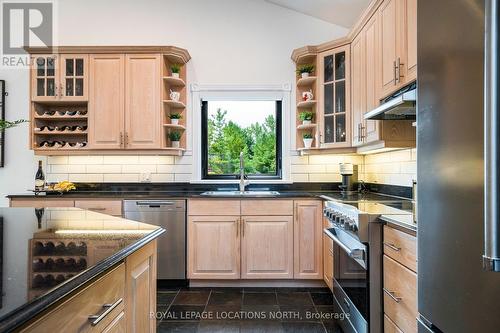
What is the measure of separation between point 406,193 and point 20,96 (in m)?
4.29

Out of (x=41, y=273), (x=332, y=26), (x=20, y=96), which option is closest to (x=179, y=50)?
(x=332, y=26)

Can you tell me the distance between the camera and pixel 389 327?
1619 millimetres

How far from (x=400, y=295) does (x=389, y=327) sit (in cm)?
24

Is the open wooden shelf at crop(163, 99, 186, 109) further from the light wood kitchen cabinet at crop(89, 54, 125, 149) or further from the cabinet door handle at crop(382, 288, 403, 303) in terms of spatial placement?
the cabinet door handle at crop(382, 288, 403, 303)

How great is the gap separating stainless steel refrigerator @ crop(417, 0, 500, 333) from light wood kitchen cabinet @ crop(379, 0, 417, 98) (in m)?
0.97

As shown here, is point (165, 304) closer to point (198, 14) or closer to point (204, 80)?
point (204, 80)

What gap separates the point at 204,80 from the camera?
3646mm

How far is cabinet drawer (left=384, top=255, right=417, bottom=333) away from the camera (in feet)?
4.53

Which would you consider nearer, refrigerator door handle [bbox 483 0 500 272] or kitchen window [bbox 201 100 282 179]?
refrigerator door handle [bbox 483 0 500 272]

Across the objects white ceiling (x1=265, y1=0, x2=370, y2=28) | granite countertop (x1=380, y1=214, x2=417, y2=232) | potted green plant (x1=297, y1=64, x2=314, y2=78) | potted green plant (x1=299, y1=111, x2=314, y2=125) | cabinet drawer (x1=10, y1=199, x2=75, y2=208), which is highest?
white ceiling (x1=265, y1=0, x2=370, y2=28)

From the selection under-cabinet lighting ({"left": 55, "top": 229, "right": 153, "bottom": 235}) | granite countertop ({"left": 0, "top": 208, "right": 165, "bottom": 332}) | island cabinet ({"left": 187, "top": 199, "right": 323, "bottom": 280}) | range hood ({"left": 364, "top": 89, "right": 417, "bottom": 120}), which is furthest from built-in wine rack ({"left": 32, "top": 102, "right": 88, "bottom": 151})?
range hood ({"left": 364, "top": 89, "right": 417, "bottom": 120})

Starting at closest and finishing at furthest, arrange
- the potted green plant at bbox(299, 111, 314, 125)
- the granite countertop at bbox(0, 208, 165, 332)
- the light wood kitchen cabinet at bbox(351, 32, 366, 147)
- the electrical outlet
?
the granite countertop at bbox(0, 208, 165, 332)
the light wood kitchen cabinet at bbox(351, 32, 366, 147)
the potted green plant at bbox(299, 111, 314, 125)
the electrical outlet

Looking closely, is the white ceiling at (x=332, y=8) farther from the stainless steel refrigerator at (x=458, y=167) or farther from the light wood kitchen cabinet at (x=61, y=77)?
the stainless steel refrigerator at (x=458, y=167)

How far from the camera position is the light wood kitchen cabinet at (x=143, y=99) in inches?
130
